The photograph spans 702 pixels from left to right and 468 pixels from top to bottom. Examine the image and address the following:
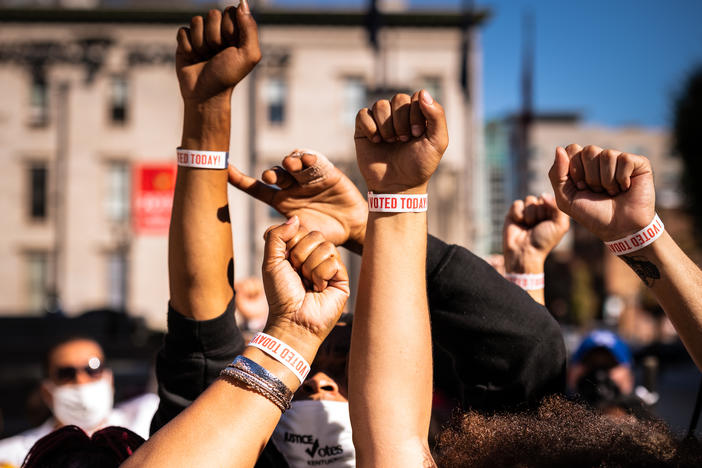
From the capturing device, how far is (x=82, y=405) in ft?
10.5

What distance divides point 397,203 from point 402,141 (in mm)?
138

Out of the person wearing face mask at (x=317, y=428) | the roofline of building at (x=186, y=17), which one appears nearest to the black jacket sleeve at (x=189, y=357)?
the person wearing face mask at (x=317, y=428)

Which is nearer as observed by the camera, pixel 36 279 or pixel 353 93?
pixel 36 279

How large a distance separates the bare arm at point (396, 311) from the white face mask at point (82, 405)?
84.6 inches

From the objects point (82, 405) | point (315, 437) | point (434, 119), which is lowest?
point (82, 405)

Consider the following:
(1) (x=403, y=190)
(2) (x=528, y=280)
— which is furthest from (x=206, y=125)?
(2) (x=528, y=280)

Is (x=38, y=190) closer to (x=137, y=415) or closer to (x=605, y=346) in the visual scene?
(x=137, y=415)

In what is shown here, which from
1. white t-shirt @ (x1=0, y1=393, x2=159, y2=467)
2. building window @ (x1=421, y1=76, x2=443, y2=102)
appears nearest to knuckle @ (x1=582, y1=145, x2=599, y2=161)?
white t-shirt @ (x1=0, y1=393, x2=159, y2=467)

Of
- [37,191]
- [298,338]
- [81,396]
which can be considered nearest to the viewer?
[298,338]

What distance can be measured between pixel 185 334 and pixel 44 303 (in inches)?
1090

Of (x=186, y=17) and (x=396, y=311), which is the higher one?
(x=186, y=17)

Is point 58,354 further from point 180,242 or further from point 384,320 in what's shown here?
point 384,320

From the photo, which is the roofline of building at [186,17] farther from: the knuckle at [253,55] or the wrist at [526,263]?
the knuckle at [253,55]

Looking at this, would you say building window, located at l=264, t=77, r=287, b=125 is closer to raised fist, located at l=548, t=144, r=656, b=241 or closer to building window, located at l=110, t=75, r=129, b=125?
building window, located at l=110, t=75, r=129, b=125
